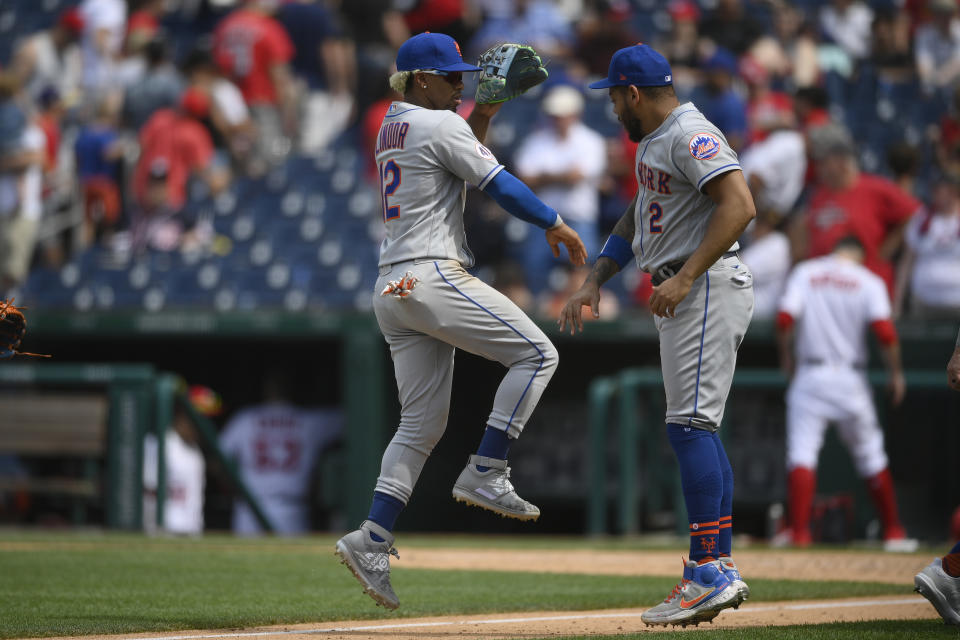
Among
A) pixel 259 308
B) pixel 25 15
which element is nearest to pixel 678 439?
pixel 259 308

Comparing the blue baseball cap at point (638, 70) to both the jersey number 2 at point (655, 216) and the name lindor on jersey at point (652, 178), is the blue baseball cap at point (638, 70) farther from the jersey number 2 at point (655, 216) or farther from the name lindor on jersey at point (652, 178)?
the jersey number 2 at point (655, 216)

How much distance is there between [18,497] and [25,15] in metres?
6.45

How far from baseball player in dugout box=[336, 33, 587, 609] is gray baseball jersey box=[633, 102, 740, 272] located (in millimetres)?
257

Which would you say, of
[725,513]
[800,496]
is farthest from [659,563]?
[725,513]

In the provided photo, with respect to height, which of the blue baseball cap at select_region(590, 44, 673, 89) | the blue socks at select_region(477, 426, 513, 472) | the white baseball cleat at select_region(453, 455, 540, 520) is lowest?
the white baseball cleat at select_region(453, 455, 540, 520)

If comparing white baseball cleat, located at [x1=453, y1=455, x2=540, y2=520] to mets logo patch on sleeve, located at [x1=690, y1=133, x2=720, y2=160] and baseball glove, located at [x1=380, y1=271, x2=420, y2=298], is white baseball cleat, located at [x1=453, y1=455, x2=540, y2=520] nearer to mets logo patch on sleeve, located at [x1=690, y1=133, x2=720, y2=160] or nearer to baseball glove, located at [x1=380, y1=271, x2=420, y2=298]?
baseball glove, located at [x1=380, y1=271, x2=420, y2=298]

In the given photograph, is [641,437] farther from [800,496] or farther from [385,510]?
[385,510]

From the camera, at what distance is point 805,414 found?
28.6ft

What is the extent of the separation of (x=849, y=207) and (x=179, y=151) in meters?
5.63

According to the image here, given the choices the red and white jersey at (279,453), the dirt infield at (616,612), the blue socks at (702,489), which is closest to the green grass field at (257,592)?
the dirt infield at (616,612)

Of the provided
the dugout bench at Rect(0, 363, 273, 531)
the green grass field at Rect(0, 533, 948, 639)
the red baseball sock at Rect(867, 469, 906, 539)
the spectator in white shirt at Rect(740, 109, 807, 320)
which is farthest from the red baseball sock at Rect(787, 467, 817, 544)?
the dugout bench at Rect(0, 363, 273, 531)

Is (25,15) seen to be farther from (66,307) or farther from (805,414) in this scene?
(805,414)

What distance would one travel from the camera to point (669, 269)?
464cm

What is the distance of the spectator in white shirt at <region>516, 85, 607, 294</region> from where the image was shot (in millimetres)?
10625
